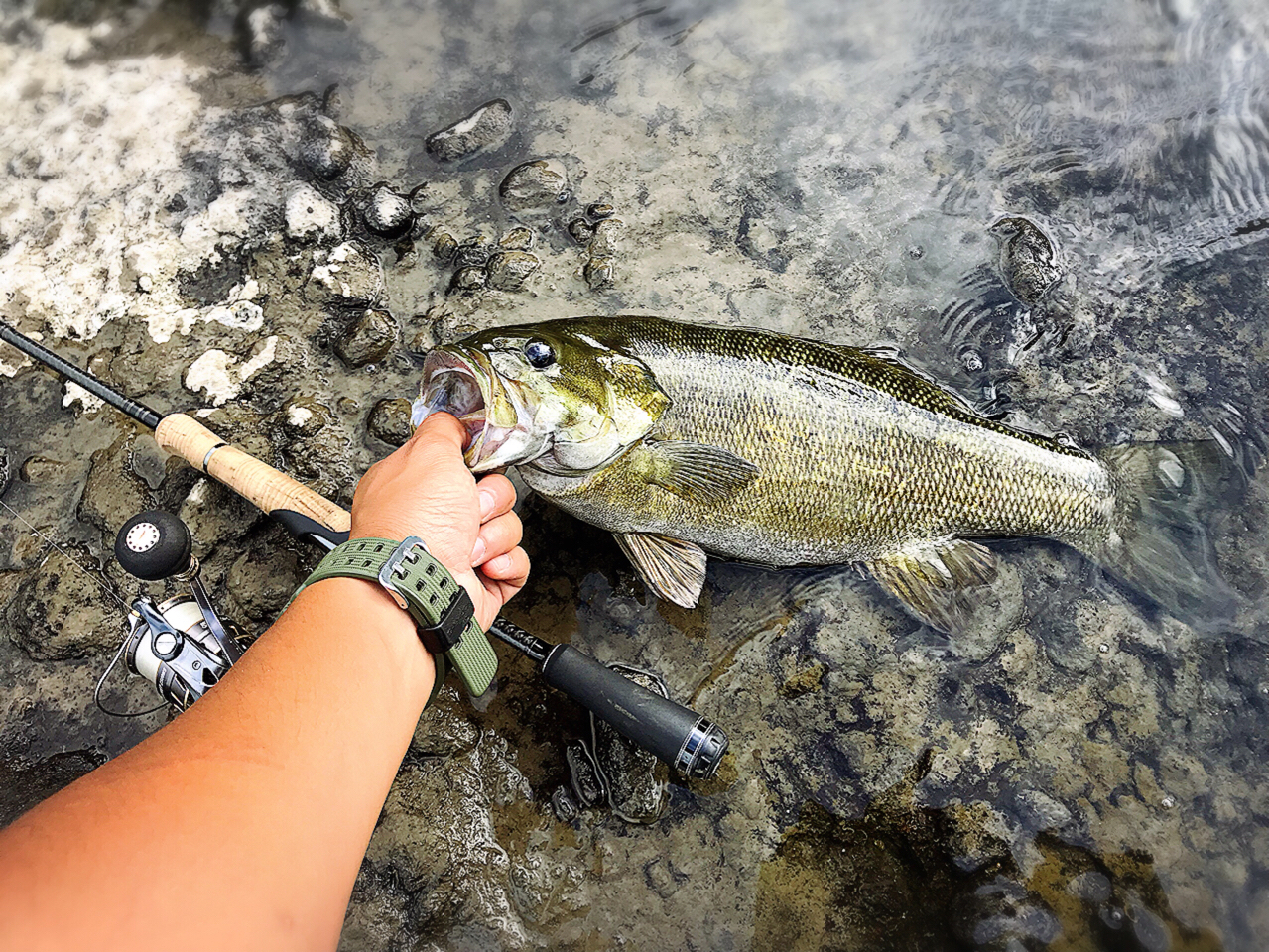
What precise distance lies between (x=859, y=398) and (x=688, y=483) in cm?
84

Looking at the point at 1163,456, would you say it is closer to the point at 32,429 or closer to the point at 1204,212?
the point at 1204,212

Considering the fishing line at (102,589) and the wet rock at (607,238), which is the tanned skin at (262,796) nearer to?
the fishing line at (102,589)

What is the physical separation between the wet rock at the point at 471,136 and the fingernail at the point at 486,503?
2.66 metres

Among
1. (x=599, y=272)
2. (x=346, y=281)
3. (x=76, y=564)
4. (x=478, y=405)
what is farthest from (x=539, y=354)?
(x=76, y=564)

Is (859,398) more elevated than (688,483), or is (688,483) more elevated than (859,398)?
(859,398)

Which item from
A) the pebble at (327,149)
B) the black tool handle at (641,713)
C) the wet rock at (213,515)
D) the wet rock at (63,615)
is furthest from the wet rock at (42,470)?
the black tool handle at (641,713)

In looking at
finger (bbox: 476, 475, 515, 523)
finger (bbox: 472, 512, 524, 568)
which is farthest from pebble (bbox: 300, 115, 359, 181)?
finger (bbox: 472, 512, 524, 568)

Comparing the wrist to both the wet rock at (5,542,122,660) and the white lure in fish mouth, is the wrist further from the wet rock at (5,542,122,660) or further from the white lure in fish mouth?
the wet rock at (5,542,122,660)

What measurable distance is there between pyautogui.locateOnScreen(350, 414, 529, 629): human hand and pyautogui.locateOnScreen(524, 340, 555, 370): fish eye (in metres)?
0.48

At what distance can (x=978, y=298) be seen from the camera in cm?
393

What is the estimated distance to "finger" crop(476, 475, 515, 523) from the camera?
2756 millimetres

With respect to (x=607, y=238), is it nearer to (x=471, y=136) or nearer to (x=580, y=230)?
(x=580, y=230)

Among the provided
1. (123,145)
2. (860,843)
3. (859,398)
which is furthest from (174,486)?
(860,843)

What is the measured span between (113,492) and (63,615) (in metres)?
0.61
